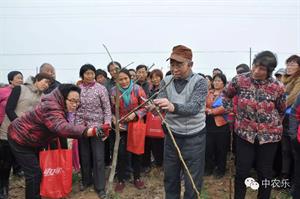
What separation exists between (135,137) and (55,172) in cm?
130

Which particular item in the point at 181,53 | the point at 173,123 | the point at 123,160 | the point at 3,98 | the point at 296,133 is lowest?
the point at 123,160

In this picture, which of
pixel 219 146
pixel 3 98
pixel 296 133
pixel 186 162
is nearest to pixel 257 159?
pixel 296 133

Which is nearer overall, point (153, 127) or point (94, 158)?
point (94, 158)

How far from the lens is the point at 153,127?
18.1 feet

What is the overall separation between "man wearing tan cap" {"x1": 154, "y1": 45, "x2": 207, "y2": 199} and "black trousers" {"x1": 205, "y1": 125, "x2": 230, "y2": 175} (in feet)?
6.35

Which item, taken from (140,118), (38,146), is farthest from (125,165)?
(38,146)

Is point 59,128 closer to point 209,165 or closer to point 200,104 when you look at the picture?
point 200,104

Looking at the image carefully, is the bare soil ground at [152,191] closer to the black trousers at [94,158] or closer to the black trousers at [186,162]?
the black trousers at [94,158]

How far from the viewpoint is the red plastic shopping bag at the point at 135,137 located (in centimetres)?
505

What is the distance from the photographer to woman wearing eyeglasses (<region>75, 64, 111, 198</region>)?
→ 4.81 metres

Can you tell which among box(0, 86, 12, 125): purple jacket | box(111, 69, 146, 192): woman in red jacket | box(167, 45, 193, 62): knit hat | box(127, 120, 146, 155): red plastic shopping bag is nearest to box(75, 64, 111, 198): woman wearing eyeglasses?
box(111, 69, 146, 192): woman in red jacket

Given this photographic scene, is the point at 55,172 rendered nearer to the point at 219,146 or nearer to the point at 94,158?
the point at 94,158

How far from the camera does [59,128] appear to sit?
3.48 metres

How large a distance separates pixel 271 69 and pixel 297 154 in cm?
99
